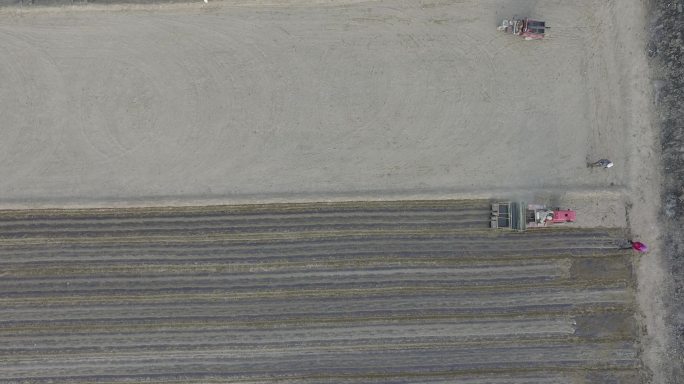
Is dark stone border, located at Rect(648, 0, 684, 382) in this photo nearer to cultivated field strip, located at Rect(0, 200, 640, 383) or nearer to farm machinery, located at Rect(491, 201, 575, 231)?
cultivated field strip, located at Rect(0, 200, 640, 383)

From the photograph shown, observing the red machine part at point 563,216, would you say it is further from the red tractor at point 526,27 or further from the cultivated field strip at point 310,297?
the red tractor at point 526,27

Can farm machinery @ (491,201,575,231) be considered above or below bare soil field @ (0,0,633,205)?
below

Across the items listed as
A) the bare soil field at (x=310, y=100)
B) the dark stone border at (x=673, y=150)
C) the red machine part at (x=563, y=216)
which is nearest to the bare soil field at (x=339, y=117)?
the bare soil field at (x=310, y=100)

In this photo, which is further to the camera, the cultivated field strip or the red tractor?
→ the red tractor

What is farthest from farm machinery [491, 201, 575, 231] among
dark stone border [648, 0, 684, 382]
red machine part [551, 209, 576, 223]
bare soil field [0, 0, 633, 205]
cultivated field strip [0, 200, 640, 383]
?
dark stone border [648, 0, 684, 382]

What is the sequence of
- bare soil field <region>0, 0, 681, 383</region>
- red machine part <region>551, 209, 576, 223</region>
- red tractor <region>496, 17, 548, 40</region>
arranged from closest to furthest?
red machine part <region>551, 209, 576, 223</region> → red tractor <region>496, 17, 548, 40</region> → bare soil field <region>0, 0, 681, 383</region>

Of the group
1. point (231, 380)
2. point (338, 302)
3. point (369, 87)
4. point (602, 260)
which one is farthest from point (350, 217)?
point (602, 260)

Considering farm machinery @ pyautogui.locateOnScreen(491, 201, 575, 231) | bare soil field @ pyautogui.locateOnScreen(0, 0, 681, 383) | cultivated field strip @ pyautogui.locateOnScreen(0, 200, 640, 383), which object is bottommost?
cultivated field strip @ pyautogui.locateOnScreen(0, 200, 640, 383)
